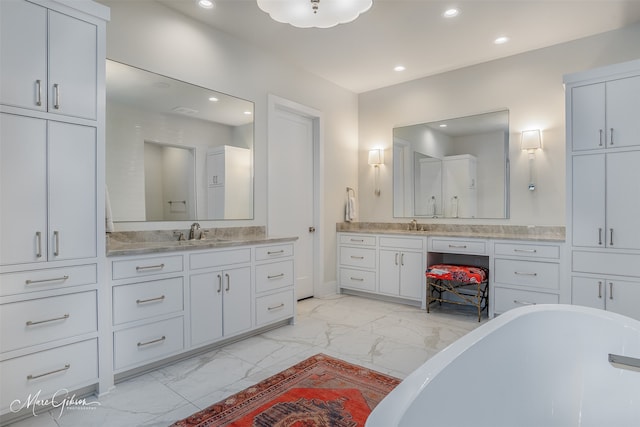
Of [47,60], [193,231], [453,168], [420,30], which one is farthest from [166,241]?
[453,168]

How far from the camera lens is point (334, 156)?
4.69m

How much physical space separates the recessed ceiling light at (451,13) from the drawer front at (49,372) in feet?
11.5

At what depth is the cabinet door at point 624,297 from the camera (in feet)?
8.91

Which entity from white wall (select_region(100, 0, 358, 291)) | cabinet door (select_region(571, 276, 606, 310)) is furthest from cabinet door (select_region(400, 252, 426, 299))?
cabinet door (select_region(571, 276, 606, 310))

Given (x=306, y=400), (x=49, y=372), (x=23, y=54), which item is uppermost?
(x=23, y=54)

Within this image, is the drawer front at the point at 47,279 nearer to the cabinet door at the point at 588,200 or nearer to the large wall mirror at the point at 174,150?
the large wall mirror at the point at 174,150

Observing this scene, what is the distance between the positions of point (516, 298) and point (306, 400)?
241 centimetres

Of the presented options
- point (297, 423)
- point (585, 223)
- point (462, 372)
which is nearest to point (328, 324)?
point (297, 423)

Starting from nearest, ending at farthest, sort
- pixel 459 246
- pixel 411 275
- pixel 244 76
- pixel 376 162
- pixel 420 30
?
pixel 420 30 < pixel 244 76 < pixel 459 246 < pixel 411 275 < pixel 376 162

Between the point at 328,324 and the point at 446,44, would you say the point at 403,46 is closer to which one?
the point at 446,44

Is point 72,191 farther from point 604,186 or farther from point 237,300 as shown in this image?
point 604,186

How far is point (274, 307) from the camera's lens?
3.15 m

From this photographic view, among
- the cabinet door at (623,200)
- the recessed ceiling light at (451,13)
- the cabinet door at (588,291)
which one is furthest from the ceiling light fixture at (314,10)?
the cabinet door at (588,291)

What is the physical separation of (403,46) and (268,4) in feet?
5.66
